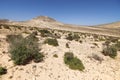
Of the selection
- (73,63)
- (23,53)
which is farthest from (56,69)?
(23,53)

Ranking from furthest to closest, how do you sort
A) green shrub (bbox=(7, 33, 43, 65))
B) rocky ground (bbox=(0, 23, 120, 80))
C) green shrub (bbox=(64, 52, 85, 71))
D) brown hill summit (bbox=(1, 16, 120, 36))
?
brown hill summit (bbox=(1, 16, 120, 36)) → green shrub (bbox=(64, 52, 85, 71)) → green shrub (bbox=(7, 33, 43, 65)) → rocky ground (bbox=(0, 23, 120, 80))

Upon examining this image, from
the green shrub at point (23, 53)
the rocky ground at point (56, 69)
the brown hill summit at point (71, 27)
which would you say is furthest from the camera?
the brown hill summit at point (71, 27)

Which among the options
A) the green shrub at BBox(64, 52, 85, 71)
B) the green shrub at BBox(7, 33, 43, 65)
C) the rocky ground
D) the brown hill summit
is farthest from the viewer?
the brown hill summit

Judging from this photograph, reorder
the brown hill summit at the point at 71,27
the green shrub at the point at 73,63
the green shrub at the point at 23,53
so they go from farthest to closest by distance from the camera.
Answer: the brown hill summit at the point at 71,27 < the green shrub at the point at 73,63 < the green shrub at the point at 23,53

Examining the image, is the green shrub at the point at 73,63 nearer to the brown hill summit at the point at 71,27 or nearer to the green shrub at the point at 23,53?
the green shrub at the point at 23,53

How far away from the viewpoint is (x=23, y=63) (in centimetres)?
1541

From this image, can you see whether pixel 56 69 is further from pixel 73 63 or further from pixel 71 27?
pixel 71 27

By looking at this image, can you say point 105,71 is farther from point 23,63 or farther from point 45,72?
point 23,63

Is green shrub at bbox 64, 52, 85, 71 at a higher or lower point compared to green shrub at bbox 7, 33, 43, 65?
lower

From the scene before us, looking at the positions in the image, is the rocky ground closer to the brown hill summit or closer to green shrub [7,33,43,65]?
green shrub [7,33,43,65]

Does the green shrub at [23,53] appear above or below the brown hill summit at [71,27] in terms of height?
above

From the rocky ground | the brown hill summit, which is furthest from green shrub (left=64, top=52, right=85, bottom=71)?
→ the brown hill summit

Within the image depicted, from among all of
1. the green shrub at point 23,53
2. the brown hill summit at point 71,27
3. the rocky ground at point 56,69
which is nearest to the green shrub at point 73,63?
the rocky ground at point 56,69

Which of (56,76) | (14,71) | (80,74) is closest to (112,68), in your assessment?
(80,74)
